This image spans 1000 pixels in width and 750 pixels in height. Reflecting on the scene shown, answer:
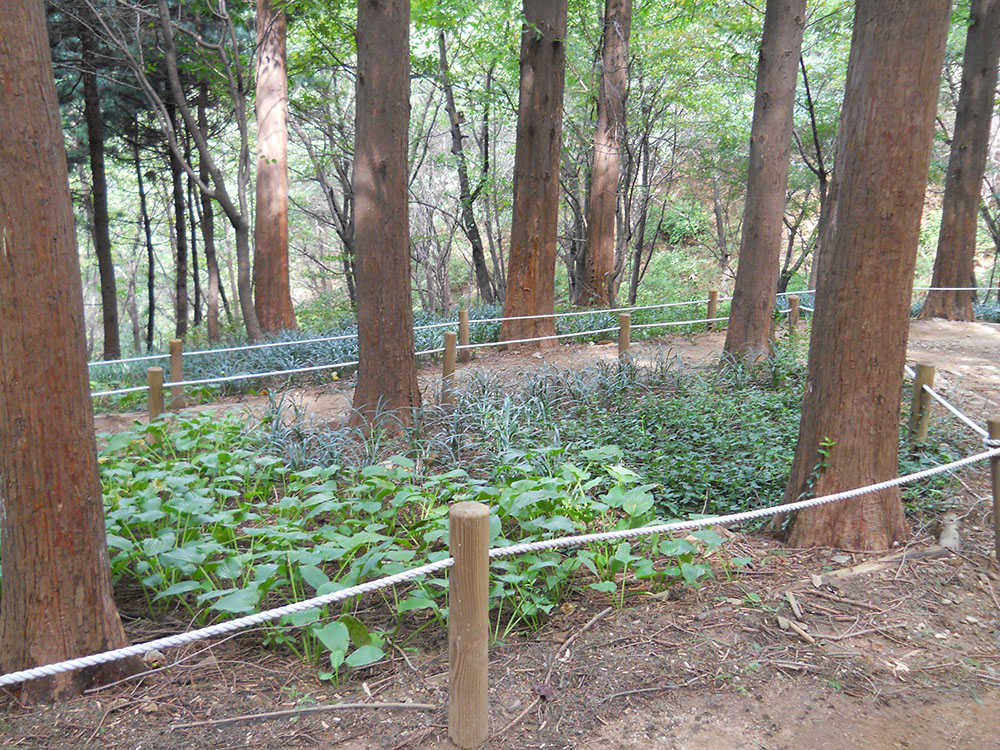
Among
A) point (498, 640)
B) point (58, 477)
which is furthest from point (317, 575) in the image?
point (58, 477)

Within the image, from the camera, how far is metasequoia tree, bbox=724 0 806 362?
8.05 metres

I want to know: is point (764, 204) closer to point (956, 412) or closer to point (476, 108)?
point (956, 412)

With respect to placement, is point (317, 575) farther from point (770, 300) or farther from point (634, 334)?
point (634, 334)

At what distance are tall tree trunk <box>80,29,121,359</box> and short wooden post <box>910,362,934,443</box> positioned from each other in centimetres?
1397

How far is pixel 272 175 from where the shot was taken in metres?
12.3

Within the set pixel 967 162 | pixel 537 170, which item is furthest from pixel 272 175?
pixel 967 162

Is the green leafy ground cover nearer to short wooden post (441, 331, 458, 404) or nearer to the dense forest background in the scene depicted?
short wooden post (441, 331, 458, 404)

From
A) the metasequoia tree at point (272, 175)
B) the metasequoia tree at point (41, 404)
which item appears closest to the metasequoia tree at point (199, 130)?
the metasequoia tree at point (272, 175)

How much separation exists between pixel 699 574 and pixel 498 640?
3.40 ft

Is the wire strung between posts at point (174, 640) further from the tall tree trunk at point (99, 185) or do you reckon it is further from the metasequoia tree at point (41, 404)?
the tall tree trunk at point (99, 185)

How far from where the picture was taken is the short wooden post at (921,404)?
546cm

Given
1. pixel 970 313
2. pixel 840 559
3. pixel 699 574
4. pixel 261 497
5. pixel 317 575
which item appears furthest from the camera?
pixel 970 313

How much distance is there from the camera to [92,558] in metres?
2.83

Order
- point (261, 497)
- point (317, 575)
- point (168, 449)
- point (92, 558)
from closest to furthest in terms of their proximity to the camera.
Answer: point (92, 558) < point (317, 575) < point (261, 497) < point (168, 449)
